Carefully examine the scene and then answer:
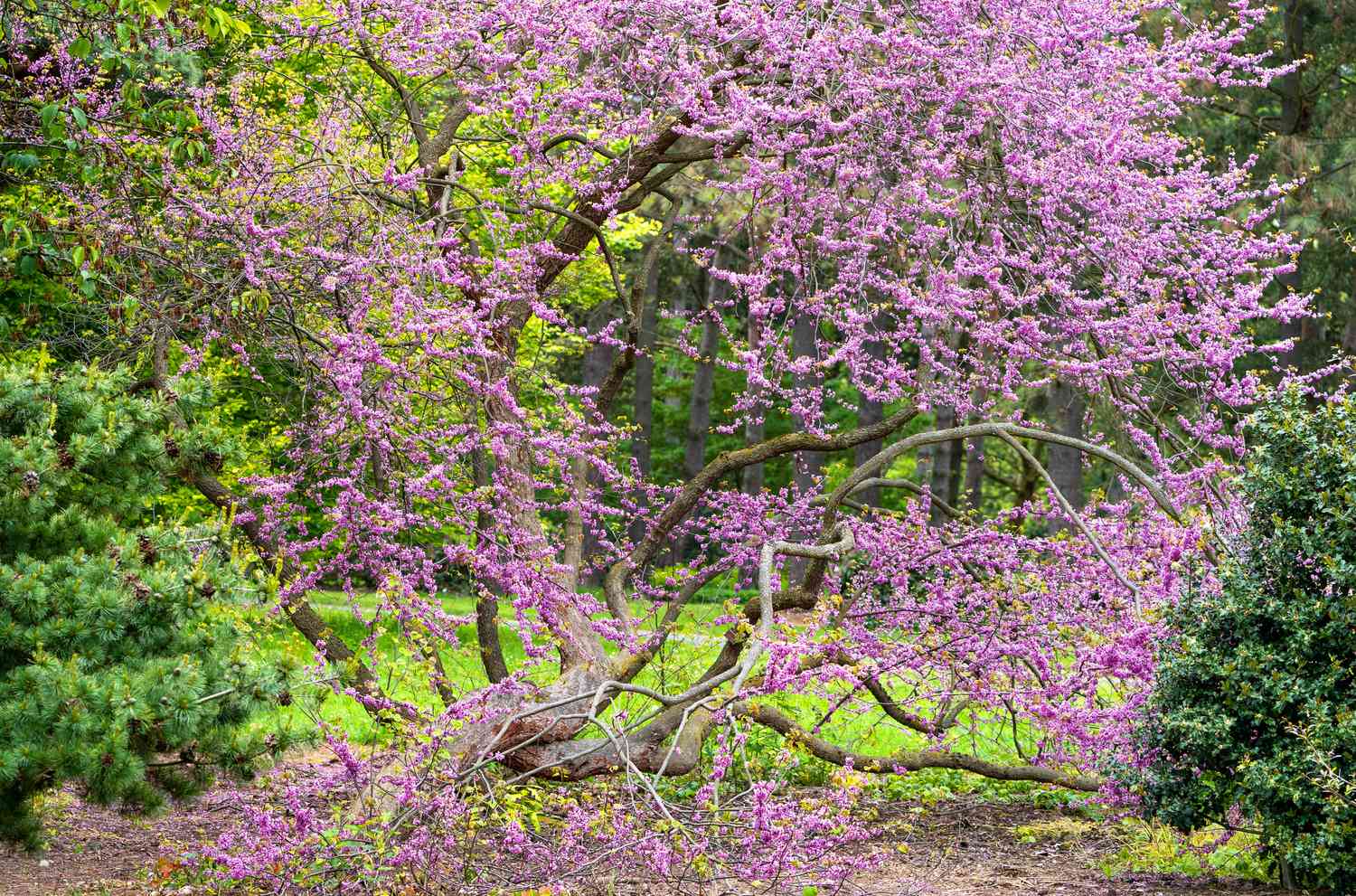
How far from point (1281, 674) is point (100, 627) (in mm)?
4550

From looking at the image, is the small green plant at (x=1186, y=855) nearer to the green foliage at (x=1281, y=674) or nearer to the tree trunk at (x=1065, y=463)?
the green foliage at (x=1281, y=674)

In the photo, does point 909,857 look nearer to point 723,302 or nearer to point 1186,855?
point 1186,855

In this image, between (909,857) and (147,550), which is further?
(909,857)

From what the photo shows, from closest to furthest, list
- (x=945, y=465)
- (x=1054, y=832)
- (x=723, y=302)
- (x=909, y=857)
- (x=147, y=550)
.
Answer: (x=147, y=550) < (x=909, y=857) < (x=723, y=302) < (x=1054, y=832) < (x=945, y=465)

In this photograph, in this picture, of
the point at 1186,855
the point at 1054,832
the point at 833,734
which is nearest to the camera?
the point at 1186,855

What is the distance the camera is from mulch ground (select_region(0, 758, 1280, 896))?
6109mm

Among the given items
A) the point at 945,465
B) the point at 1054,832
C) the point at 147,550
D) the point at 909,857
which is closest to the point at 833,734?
the point at 1054,832

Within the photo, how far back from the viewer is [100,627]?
4.36m

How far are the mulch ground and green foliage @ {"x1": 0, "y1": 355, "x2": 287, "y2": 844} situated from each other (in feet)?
2.23

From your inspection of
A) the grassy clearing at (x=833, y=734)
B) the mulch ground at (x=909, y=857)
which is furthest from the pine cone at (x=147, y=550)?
the mulch ground at (x=909, y=857)

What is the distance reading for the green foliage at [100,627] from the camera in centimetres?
411

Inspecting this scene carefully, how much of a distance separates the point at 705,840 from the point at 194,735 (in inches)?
72.4

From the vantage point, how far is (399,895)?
5.12 m

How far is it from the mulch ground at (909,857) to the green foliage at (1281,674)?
29.7 inches
